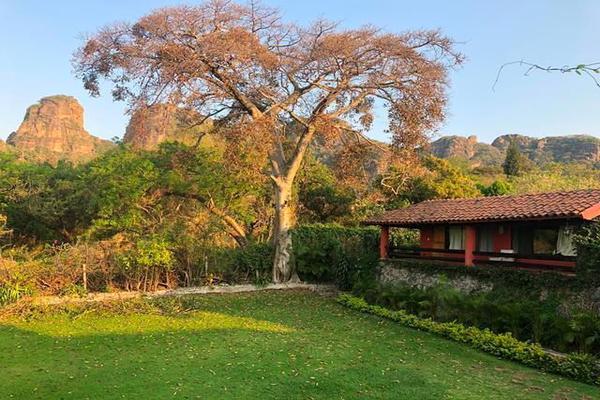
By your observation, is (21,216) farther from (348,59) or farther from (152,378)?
(152,378)

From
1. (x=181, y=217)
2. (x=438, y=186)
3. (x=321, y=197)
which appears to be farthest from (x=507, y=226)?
(x=181, y=217)

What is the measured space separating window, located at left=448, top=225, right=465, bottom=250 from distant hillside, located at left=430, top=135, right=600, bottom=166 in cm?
4359

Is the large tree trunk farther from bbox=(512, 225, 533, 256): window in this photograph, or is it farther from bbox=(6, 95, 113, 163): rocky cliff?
bbox=(6, 95, 113, 163): rocky cliff

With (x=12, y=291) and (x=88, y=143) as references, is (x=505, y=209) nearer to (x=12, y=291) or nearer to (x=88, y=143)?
(x=12, y=291)

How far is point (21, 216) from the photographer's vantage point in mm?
28750

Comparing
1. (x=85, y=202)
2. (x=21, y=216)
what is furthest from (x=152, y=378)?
(x=21, y=216)

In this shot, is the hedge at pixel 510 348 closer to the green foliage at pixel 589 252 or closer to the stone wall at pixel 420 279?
the stone wall at pixel 420 279

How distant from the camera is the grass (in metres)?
7.32

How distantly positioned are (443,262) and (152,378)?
10.4 meters

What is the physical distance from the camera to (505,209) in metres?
14.3

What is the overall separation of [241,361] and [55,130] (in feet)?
267

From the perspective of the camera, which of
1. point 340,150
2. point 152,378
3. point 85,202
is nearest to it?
point 152,378

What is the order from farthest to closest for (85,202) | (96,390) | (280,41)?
(85,202) → (280,41) → (96,390)

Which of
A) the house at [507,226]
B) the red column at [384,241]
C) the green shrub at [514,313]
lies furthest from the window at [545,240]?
the red column at [384,241]
